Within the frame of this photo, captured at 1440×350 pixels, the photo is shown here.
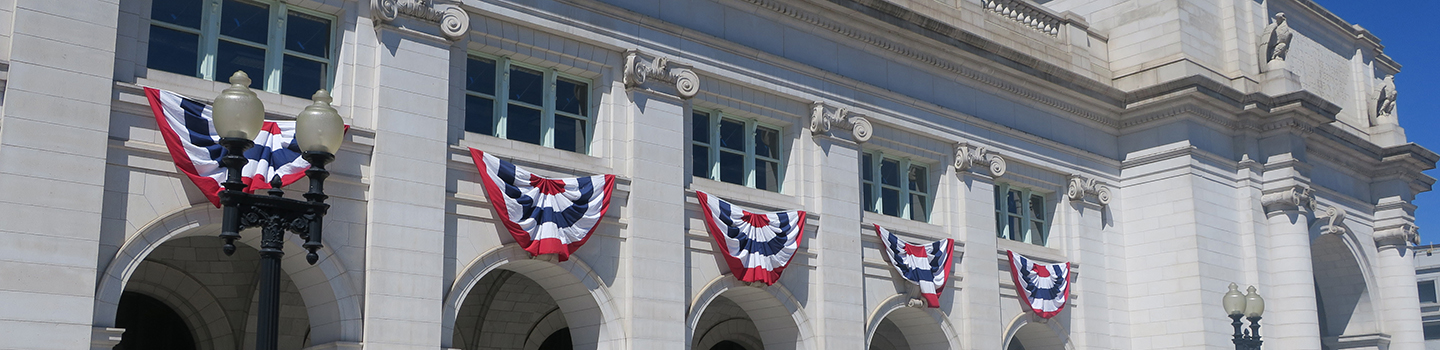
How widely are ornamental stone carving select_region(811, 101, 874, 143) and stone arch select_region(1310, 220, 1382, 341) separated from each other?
18.1m

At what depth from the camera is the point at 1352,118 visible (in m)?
40.4

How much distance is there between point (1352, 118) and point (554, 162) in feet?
96.4

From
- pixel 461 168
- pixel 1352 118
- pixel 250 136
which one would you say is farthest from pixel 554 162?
pixel 1352 118

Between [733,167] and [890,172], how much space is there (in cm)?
466

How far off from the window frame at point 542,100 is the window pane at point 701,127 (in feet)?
7.89

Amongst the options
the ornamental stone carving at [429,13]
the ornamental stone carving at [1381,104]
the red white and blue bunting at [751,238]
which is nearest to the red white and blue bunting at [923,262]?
the red white and blue bunting at [751,238]

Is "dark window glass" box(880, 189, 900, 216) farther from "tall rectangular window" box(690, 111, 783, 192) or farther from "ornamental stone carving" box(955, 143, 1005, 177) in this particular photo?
"tall rectangular window" box(690, 111, 783, 192)

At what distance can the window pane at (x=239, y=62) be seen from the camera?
58.0ft

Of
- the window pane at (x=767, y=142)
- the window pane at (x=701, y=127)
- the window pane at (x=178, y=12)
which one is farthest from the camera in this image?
the window pane at (x=767, y=142)

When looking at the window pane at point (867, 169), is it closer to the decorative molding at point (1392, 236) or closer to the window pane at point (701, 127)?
the window pane at point (701, 127)

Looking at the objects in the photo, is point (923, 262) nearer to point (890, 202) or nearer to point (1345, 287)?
point (890, 202)

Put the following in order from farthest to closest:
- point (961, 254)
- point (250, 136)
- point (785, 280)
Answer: point (961, 254) < point (785, 280) < point (250, 136)

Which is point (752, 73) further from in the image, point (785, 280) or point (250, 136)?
point (250, 136)

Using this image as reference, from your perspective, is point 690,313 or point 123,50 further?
point 690,313
